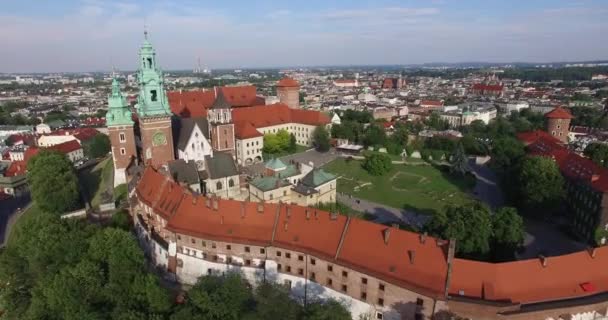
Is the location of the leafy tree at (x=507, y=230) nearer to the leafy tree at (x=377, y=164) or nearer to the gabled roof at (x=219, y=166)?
the gabled roof at (x=219, y=166)

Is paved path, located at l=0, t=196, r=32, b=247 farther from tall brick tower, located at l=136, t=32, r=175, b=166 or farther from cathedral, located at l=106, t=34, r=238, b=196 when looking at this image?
tall brick tower, located at l=136, t=32, r=175, b=166

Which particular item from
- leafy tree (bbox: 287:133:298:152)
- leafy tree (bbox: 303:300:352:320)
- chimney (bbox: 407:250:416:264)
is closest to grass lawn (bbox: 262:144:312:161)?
leafy tree (bbox: 287:133:298:152)

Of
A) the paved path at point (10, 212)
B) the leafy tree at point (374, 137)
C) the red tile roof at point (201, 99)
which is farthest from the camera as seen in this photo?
the leafy tree at point (374, 137)

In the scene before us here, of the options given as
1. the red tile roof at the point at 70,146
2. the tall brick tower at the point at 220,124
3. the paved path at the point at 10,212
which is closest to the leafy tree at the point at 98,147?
the red tile roof at the point at 70,146

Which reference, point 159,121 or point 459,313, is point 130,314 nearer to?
point 459,313

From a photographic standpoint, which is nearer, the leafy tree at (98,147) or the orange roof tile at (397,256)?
the orange roof tile at (397,256)

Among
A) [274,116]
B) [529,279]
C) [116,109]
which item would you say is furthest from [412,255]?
[274,116]
